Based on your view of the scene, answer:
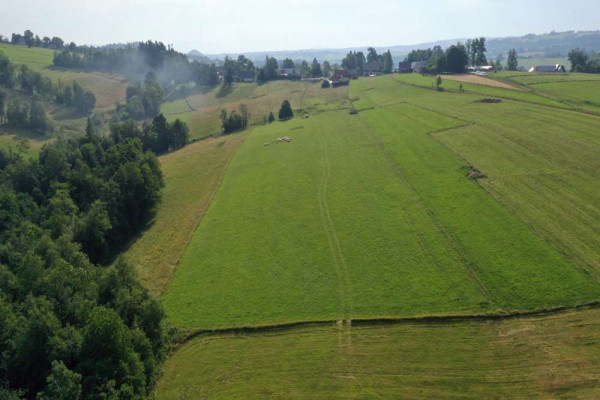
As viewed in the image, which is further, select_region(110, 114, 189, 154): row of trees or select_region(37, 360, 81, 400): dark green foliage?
select_region(110, 114, 189, 154): row of trees

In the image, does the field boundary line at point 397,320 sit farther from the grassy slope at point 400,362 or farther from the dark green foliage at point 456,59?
the dark green foliage at point 456,59

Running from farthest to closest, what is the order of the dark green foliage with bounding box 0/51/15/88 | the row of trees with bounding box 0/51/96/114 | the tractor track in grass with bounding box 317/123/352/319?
the dark green foliage with bounding box 0/51/15/88
the row of trees with bounding box 0/51/96/114
the tractor track in grass with bounding box 317/123/352/319

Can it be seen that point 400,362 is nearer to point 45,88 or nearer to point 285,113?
point 285,113

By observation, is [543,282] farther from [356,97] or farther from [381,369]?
[356,97]

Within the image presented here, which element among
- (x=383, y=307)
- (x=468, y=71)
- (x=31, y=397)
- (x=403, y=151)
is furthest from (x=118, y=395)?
(x=468, y=71)

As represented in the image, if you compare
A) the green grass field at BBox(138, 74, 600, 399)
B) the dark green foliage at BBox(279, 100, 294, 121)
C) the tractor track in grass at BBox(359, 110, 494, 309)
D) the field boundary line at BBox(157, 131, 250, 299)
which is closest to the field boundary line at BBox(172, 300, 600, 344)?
the green grass field at BBox(138, 74, 600, 399)

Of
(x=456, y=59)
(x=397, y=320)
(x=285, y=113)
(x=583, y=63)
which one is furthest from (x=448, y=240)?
(x=583, y=63)

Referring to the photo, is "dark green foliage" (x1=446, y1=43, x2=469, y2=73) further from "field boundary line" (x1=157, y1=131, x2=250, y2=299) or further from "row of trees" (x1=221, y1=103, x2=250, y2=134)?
"field boundary line" (x1=157, y1=131, x2=250, y2=299)
